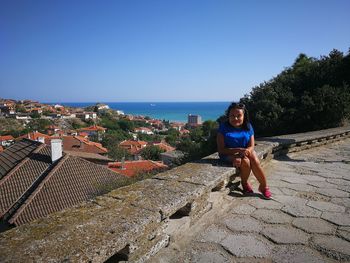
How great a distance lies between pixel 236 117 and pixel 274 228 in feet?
4.44

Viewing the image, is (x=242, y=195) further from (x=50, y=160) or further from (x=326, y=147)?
(x=50, y=160)

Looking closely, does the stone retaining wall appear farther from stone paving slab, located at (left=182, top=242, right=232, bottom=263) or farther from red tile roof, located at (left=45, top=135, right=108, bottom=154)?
red tile roof, located at (left=45, top=135, right=108, bottom=154)

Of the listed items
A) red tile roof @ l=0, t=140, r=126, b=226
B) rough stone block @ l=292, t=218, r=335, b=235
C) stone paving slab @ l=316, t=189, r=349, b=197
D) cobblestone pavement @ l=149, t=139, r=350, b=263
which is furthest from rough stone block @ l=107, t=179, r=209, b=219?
red tile roof @ l=0, t=140, r=126, b=226

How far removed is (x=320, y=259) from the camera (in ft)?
6.41

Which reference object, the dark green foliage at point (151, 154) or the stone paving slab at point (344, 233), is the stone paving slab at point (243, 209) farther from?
the dark green foliage at point (151, 154)

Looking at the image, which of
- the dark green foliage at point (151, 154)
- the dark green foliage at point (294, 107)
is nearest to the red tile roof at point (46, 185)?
the dark green foliage at point (294, 107)

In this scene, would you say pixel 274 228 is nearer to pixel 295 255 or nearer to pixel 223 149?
pixel 295 255

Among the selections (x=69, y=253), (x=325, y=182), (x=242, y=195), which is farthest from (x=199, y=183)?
(x=325, y=182)

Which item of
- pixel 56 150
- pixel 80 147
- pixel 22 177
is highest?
pixel 56 150

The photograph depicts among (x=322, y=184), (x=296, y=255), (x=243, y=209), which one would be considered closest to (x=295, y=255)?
(x=296, y=255)

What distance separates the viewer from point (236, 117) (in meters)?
3.31

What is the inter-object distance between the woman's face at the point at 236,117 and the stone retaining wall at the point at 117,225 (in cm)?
74

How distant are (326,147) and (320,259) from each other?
5.68m

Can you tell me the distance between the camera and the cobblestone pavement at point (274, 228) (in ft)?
6.63
